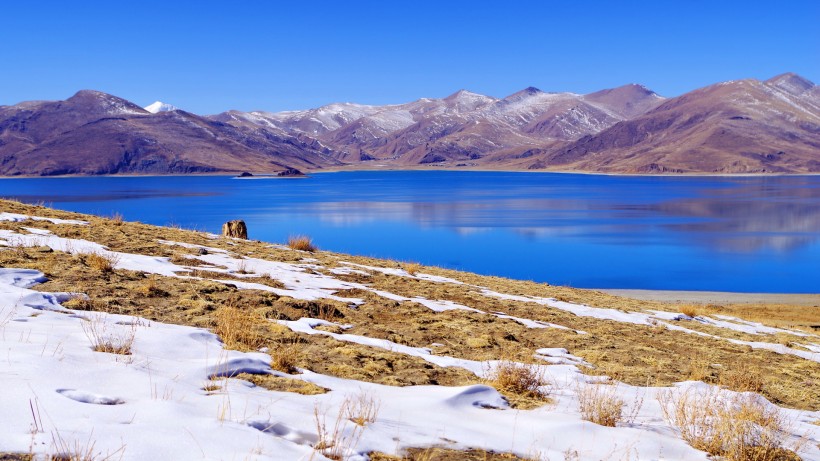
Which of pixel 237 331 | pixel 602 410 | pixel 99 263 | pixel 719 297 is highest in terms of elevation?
pixel 99 263

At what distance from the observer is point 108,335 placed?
19.0 ft

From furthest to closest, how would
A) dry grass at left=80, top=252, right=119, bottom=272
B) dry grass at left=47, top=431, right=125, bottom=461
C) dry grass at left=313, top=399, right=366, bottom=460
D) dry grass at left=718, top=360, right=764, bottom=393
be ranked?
dry grass at left=80, top=252, right=119, bottom=272 → dry grass at left=718, top=360, right=764, bottom=393 → dry grass at left=313, top=399, right=366, bottom=460 → dry grass at left=47, top=431, right=125, bottom=461

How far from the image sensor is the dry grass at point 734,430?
15.9ft

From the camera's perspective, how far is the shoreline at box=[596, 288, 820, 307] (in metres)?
29.4

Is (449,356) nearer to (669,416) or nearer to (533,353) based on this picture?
(533,353)

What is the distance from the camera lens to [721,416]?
17.3ft

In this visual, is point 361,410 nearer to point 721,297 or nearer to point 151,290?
point 151,290

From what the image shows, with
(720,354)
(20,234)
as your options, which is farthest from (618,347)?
(20,234)

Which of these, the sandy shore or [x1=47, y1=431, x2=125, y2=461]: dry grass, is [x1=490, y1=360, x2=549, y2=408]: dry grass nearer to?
[x1=47, y1=431, x2=125, y2=461]: dry grass

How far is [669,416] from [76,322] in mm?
5592

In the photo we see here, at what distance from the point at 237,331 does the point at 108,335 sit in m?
1.18

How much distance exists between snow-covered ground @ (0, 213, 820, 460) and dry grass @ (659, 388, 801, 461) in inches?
5.5

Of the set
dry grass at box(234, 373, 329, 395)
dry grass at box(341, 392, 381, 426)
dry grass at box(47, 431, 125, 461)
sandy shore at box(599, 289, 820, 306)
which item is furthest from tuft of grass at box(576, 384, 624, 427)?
sandy shore at box(599, 289, 820, 306)

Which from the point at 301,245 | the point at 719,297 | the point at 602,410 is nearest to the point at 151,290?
the point at 602,410
